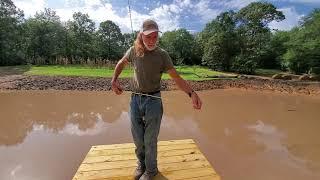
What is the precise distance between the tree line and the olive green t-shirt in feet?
58.2

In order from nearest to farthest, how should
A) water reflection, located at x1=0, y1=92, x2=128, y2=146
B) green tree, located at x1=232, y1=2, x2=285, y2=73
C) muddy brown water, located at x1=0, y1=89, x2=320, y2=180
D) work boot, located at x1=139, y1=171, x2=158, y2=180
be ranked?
work boot, located at x1=139, y1=171, x2=158, y2=180 → muddy brown water, located at x1=0, y1=89, x2=320, y2=180 → water reflection, located at x1=0, y1=92, x2=128, y2=146 → green tree, located at x1=232, y1=2, x2=285, y2=73

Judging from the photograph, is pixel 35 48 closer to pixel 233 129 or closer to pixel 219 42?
pixel 219 42

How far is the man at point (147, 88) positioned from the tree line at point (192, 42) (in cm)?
1774

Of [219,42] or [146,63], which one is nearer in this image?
[146,63]

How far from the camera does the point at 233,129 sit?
23.9 ft

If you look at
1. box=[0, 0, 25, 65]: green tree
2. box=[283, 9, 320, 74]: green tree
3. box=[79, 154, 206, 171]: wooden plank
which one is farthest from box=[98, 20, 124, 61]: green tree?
box=[79, 154, 206, 171]: wooden plank

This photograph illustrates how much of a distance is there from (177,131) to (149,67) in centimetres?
414

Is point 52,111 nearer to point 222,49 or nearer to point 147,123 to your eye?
point 147,123

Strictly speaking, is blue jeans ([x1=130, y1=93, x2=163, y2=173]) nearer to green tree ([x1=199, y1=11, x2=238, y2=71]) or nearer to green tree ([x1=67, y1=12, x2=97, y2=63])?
green tree ([x1=199, y1=11, x2=238, y2=71])

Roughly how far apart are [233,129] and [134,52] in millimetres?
4817

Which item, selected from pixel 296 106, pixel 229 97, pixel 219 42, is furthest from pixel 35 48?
pixel 296 106

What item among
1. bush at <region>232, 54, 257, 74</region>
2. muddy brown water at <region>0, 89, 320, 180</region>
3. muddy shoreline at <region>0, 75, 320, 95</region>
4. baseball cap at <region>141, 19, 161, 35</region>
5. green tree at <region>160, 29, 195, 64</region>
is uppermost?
green tree at <region>160, 29, 195, 64</region>

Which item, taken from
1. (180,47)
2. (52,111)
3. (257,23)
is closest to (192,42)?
(180,47)

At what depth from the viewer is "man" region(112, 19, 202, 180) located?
2.99 meters
